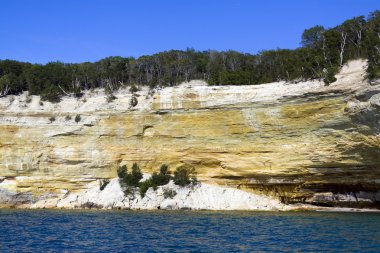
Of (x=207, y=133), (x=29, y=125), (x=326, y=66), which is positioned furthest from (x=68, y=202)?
(x=326, y=66)

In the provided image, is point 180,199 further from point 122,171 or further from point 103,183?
point 103,183

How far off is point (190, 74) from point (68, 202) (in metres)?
22.1

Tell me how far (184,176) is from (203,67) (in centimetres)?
1928

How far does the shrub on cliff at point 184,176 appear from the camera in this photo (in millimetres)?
44094

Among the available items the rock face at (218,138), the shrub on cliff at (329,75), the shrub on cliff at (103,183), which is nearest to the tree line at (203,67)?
the shrub on cliff at (329,75)

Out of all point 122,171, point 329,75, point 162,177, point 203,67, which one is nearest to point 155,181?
point 162,177

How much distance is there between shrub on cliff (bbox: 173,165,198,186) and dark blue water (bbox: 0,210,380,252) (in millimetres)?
12243

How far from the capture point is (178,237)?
22.6m

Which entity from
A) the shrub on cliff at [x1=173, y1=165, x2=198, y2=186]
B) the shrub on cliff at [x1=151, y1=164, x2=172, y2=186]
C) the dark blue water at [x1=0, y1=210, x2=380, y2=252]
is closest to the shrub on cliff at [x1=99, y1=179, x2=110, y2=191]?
the shrub on cliff at [x1=151, y1=164, x2=172, y2=186]

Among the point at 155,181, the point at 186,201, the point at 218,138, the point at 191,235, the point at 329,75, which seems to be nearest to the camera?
the point at 191,235

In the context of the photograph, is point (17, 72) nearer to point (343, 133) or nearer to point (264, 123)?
point (264, 123)

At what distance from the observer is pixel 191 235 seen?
2331cm

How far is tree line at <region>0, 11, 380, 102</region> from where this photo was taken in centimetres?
4353

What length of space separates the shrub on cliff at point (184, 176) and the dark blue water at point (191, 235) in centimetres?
1224
